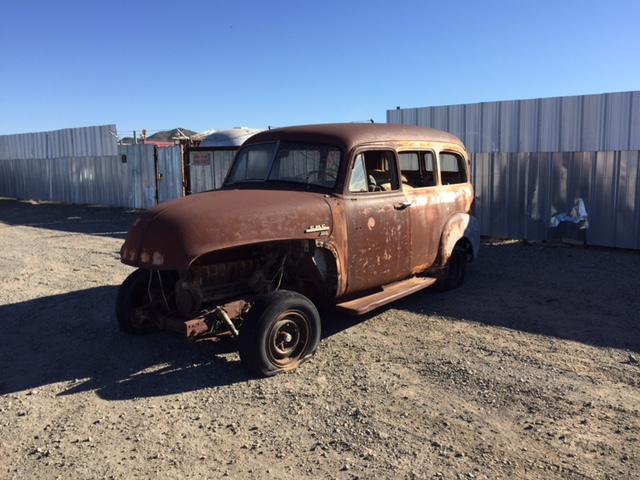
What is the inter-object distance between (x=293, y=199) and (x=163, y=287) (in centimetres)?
157

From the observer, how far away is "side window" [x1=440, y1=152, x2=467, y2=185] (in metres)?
7.38

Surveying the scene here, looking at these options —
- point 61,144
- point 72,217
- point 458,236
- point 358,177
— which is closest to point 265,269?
point 358,177

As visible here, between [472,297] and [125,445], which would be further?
[472,297]

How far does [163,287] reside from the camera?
5395mm

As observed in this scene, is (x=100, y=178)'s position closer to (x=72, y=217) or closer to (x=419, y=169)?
(x=72, y=217)

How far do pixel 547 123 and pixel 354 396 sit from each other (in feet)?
35.9

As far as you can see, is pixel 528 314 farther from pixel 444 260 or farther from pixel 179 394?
pixel 179 394

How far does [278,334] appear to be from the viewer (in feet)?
15.5

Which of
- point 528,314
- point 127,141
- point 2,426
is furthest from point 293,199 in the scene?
point 127,141

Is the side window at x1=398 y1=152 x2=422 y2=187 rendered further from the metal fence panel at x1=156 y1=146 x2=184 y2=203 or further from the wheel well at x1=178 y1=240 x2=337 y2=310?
the metal fence panel at x1=156 y1=146 x2=184 y2=203

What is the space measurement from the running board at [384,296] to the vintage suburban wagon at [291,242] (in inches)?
0.7

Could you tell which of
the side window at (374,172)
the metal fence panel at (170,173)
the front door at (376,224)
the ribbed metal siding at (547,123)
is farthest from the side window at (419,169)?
the metal fence panel at (170,173)

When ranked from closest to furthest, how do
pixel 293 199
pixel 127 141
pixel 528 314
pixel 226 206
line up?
pixel 226 206
pixel 293 199
pixel 528 314
pixel 127 141

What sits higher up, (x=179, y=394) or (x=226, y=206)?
(x=226, y=206)
